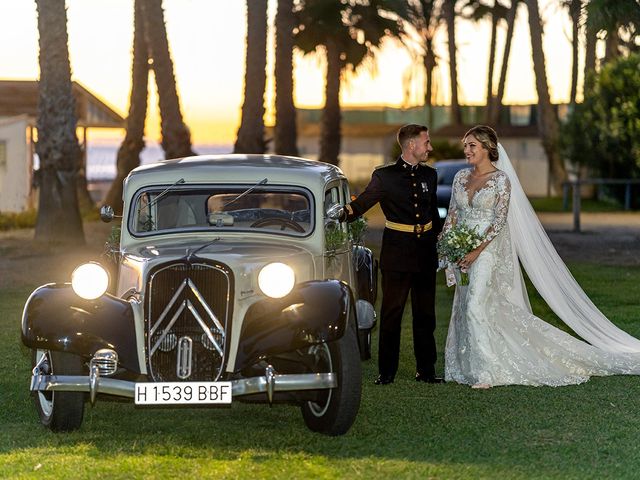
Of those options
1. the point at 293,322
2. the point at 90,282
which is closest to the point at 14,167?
the point at 90,282

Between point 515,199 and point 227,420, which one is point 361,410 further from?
point 515,199

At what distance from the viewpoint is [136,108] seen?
130 ft

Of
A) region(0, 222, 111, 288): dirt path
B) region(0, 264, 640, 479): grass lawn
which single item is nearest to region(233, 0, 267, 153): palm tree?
region(0, 222, 111, 288): dirt path

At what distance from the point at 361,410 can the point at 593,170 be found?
1541 inches

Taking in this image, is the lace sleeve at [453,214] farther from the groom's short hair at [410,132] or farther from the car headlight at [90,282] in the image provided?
the car headlight at [90,282]

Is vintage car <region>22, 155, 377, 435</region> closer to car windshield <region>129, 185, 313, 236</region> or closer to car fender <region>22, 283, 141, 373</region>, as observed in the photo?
car fender <region>22, 283, 141, 373</region>

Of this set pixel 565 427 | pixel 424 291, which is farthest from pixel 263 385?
pixel 424 291

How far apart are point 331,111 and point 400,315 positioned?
40.7 metres

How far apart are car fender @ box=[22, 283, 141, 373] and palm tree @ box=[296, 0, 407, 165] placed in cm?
3958

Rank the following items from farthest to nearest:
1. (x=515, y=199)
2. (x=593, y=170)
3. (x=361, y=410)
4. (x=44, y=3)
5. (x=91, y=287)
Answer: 1. (x=593, y=170)
2. (x=44, y=3)
3. (x=515, y=199)
4. (x=361, y=410)
5. (x=91, y=287)

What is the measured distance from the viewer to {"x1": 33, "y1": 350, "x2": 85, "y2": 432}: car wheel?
9.11 metres

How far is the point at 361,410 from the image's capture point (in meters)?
10.1

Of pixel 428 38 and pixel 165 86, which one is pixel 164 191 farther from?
pixel 428 38

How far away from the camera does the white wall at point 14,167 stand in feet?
131
